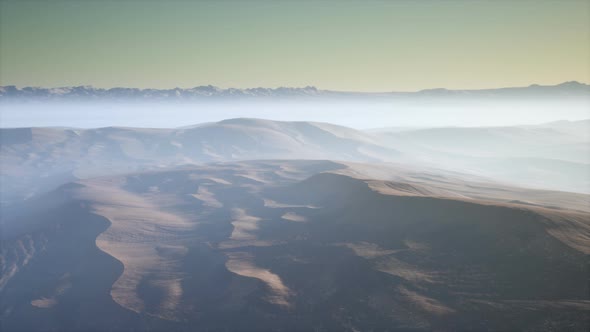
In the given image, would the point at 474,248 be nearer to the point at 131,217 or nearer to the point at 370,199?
the point at 370,199

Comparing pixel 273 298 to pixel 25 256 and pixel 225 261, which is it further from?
pixel 25 256

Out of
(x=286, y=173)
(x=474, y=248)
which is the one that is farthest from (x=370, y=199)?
(x=286, y=173)

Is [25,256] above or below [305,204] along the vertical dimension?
below

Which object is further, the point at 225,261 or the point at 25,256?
the point at 25,256

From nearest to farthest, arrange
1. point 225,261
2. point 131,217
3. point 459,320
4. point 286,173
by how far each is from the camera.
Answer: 1. point 459,320
2. point 225,261
3. point 131,217
4. point 286,173

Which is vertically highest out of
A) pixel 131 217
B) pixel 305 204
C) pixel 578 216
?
pixel 578 216

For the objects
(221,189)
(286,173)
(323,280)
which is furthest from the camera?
(286,173)

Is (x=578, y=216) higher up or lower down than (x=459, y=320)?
higher up

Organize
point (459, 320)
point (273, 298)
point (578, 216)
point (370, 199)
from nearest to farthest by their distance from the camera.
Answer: point (459, 320) < point (273, 298) < point (578, 216) < point (370, 199)

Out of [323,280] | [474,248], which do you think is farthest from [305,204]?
[474,248]
